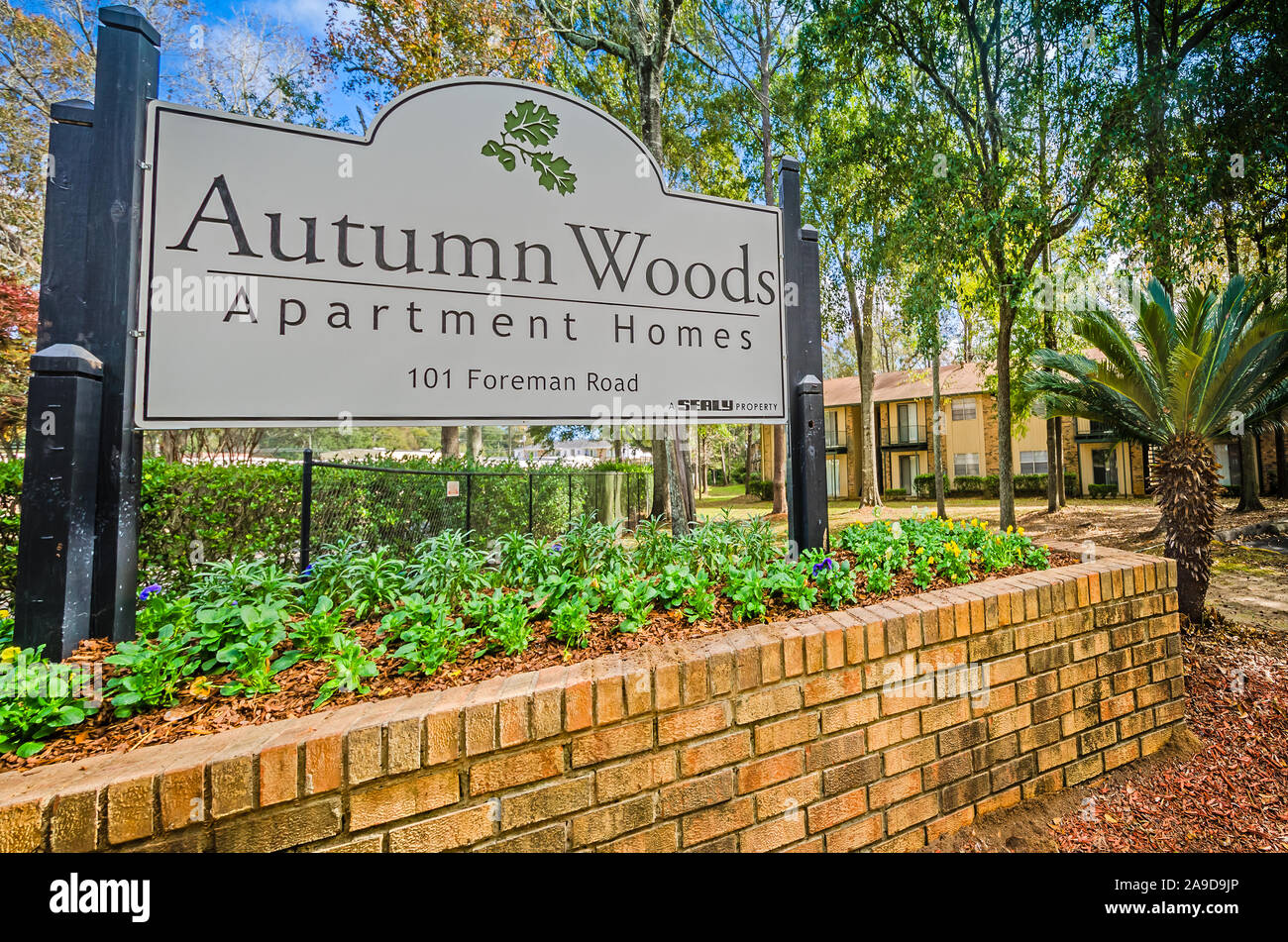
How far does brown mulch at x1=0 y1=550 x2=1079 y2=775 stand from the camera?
4.56ft

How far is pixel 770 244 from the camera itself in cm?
298

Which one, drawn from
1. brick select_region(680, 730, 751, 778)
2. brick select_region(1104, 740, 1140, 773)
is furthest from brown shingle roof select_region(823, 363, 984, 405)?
brick select_region(680, 730, 751, 778)

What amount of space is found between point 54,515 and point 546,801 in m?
1.86

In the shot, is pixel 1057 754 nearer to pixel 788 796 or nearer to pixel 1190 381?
pixel 788 796

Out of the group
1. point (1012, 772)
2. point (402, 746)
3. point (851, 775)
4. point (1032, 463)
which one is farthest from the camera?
point (1032, 463)

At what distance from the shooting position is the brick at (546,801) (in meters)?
1.46

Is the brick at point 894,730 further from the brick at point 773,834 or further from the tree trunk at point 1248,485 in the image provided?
the tree trunk at point 1248,485

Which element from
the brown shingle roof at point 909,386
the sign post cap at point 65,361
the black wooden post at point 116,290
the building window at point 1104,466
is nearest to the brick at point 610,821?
the black wooden post at point 116,290

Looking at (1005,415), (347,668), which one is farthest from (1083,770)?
(1005,415)

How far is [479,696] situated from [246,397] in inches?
61.9

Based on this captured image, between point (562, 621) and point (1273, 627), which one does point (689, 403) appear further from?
point (1273, 627)

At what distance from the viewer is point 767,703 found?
5.85ft

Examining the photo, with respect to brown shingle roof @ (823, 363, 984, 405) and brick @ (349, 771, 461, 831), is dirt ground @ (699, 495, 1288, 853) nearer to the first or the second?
brick @ (349, 771, 461, 831)

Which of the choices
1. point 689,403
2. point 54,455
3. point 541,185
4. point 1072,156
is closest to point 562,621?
point 689,403
